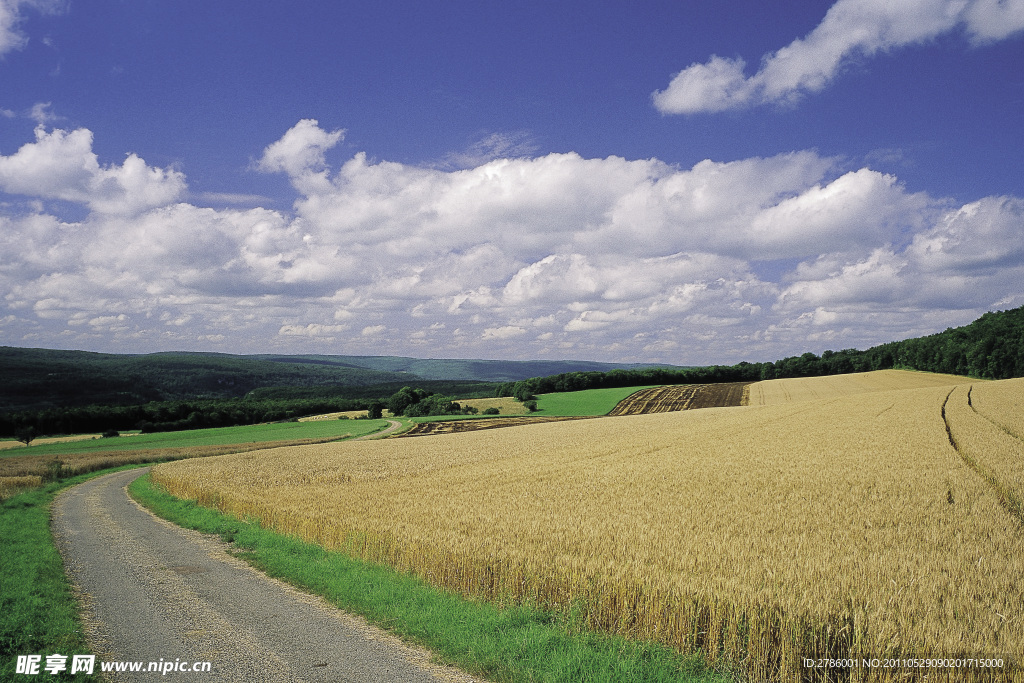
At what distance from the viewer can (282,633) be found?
29.3ft

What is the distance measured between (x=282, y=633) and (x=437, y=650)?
110 inches

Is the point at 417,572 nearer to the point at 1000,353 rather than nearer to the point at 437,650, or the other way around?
the point at 437,650

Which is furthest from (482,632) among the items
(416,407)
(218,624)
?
(416,407)

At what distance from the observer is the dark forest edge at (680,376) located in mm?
87125

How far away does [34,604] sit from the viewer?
976 centimetres

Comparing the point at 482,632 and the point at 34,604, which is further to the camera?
the point at 34,604

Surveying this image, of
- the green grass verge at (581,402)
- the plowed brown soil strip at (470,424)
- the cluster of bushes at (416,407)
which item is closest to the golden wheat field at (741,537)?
the plowed brown soil strip at (470,424)

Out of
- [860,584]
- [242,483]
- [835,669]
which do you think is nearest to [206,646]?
[835,669]

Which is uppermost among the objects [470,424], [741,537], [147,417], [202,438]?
[741,537]

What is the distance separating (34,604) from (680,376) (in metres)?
121

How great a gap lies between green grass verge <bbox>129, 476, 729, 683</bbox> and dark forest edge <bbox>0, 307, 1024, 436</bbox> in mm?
95229

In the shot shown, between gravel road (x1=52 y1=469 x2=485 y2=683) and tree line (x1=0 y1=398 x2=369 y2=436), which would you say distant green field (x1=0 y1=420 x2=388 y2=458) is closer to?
tree line (x1=0 y1=398 x2=369 y2=436)

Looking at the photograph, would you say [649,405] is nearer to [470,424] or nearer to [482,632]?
[470,424]

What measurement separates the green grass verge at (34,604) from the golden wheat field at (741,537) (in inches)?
216
